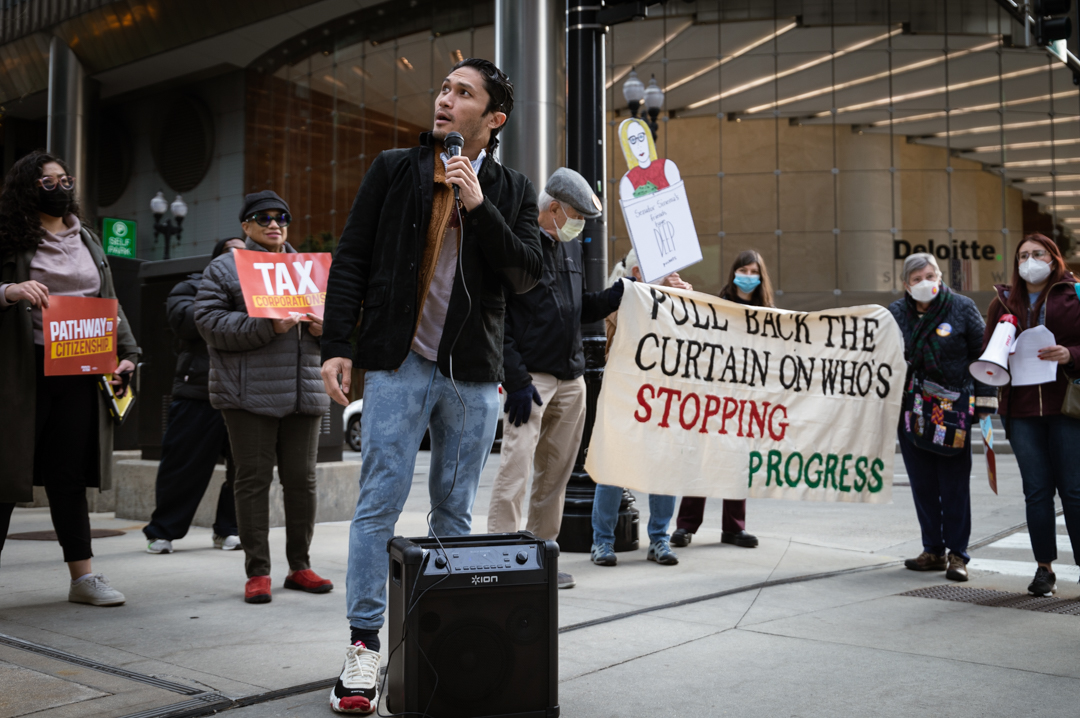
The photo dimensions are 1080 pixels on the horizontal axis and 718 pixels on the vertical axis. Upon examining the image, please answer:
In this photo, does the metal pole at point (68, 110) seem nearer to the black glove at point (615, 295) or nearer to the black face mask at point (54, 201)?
the black face mask at point (54, 201)

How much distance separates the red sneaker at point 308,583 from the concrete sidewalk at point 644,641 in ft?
0.21

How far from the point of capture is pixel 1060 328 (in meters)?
5.27

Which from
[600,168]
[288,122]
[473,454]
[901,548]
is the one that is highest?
[288,122]

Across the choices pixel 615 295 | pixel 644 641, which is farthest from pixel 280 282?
pixel 644 641

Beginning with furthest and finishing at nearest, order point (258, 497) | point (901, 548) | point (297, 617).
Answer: point (901, 548) < point (258, 497) < point (297, 617)

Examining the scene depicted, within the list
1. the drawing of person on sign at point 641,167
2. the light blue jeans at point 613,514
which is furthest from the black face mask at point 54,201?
the light blue jeans at point 613,514

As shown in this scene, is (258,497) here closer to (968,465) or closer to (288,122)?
(968,465)

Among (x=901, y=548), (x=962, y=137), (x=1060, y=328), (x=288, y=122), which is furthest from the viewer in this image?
(x=288, y=122)

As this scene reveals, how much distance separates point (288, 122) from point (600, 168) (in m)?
25.3

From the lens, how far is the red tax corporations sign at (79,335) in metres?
4.45

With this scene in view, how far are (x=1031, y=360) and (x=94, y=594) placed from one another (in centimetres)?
489

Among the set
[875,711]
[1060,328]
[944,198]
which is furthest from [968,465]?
[944,198]

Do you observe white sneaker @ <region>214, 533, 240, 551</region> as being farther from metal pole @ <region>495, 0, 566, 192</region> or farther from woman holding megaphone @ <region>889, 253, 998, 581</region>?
metal pole @ <region>495, 0, 566, 192</region>

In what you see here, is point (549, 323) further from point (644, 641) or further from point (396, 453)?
point (396, 453)
